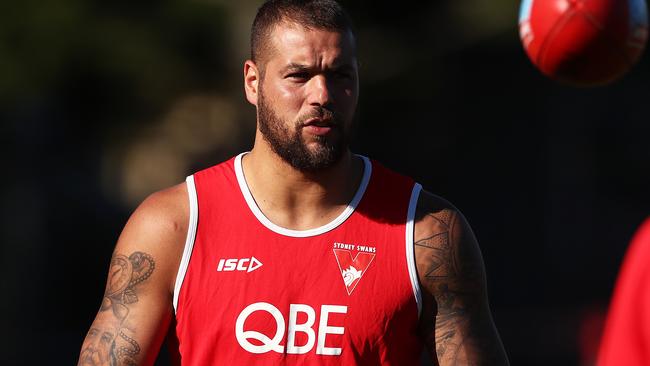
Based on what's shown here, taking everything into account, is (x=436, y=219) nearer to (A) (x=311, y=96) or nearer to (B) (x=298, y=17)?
(A) (x=311, y=96)

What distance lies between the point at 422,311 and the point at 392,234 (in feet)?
1.12

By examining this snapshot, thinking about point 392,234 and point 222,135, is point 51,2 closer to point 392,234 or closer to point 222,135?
point 222,135

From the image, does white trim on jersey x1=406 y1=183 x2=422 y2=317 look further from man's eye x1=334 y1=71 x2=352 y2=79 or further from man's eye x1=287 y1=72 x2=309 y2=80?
man's eye x1=287 y1=72 x2=309 y2=80

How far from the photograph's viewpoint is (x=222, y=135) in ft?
52.7

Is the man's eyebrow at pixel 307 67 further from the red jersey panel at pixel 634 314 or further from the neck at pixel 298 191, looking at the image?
the red jersey panel at pixel 634 314

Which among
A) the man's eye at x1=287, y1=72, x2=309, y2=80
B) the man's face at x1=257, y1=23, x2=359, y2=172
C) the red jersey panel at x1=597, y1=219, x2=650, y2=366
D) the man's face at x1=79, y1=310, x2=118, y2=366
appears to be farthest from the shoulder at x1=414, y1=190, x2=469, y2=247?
the red jersey panel at x1=597, y1=219, x2=650, y2=366

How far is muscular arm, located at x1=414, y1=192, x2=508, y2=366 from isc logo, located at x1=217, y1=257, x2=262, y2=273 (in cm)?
67

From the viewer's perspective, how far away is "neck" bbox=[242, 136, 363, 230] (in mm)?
4980

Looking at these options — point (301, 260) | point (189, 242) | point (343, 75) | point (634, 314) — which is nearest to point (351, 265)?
point (301, 260)

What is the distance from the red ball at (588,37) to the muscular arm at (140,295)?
1.66 metres

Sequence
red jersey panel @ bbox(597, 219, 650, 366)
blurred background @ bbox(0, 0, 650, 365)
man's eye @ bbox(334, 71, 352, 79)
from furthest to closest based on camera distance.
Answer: blurred background @ bbox(0, 0, 650, 365) < man's eye @ bbox(334, 71, 352, 79) < red jersey panel @ bbox(597, 219, 650, 366)

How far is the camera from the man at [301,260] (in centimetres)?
471

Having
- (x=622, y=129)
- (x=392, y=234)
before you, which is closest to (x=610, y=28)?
(x=392, y=234)

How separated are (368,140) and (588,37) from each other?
496 inches
